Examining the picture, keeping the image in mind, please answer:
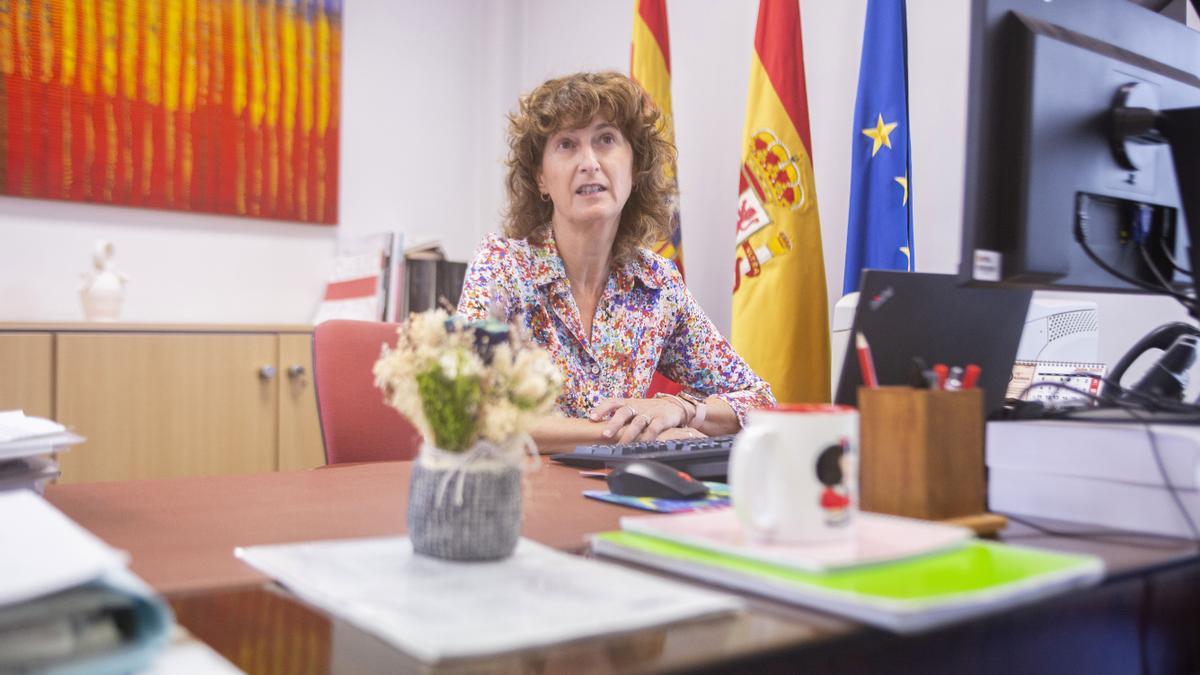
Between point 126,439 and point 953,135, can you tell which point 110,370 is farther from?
point 953,135

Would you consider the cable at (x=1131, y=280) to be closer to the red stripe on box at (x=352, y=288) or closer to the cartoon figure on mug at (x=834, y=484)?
the cartoon figure on mug at (x=834, y=484)

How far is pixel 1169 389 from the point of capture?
1.17 metres

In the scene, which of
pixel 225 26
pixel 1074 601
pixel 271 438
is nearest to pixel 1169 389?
pixel 1074 601

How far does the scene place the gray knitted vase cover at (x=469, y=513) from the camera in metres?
0.65

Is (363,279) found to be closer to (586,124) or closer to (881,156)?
(586,124)

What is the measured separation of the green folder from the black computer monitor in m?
0.38

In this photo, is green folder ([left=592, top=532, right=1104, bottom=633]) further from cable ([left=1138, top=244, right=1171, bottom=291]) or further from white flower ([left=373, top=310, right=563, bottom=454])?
cable ([left=1138, top=244, right=1171, bottom=291])

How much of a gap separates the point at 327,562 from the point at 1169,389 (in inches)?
40.7

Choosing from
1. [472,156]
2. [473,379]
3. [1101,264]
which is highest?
[472,156]

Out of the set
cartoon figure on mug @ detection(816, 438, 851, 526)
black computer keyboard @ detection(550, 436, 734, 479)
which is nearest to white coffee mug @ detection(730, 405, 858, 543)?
cartoon figure on mug @ detection(816, 438, 851, 526)

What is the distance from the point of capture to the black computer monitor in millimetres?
931

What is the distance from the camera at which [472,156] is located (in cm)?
391

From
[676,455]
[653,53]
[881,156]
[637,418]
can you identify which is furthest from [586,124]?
[653,53]

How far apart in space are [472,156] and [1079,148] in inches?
124
